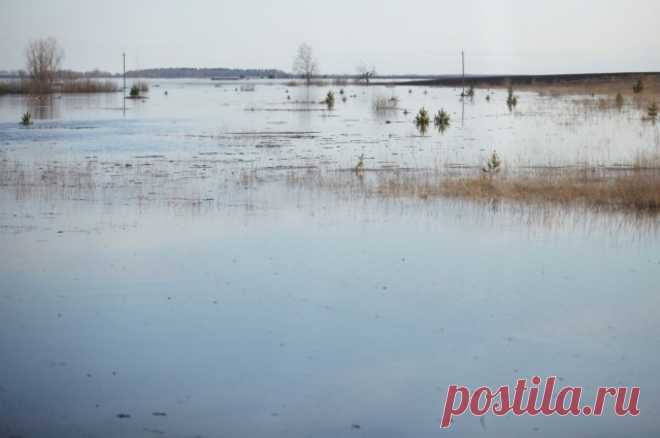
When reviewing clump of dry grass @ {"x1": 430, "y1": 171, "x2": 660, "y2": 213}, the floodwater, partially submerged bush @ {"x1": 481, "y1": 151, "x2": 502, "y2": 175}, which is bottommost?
the floodwater

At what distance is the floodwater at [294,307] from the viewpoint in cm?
548

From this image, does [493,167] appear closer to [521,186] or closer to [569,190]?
[521,186]

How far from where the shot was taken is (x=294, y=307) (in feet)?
25.3

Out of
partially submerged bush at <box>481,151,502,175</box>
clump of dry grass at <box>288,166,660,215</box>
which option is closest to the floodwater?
clump of dry grass at <box>288,166,660,215</box>

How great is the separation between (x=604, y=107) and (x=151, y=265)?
101 feet

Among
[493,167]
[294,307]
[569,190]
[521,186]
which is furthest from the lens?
[493,167]

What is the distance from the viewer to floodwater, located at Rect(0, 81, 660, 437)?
18.0 ft

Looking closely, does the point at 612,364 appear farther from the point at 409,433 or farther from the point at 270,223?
the point at 270,223

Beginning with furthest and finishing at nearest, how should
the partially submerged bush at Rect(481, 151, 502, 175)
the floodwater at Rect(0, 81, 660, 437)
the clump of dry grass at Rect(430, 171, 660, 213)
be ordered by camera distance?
the partially submerged bush at Rect(481, 151, 502, 175) < the clump of dry grass at Rect(430, 171, 660, 213) < the floodwater at Rect(0, 81, 660, 437)

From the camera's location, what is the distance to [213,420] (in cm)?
529

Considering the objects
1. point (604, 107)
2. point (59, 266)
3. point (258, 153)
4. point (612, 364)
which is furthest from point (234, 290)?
point (604, 107)

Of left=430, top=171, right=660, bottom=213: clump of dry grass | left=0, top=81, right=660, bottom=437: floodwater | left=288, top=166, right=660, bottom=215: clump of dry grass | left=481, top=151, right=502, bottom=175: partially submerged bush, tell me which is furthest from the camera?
left=481, top=151, right=502, bottom=175: partially submerged bush

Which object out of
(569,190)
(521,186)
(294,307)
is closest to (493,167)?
(521,186)

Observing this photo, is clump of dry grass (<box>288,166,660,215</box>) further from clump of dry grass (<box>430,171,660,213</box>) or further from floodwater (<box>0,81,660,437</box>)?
floodwater (<box>0,81,660,437</box>)
